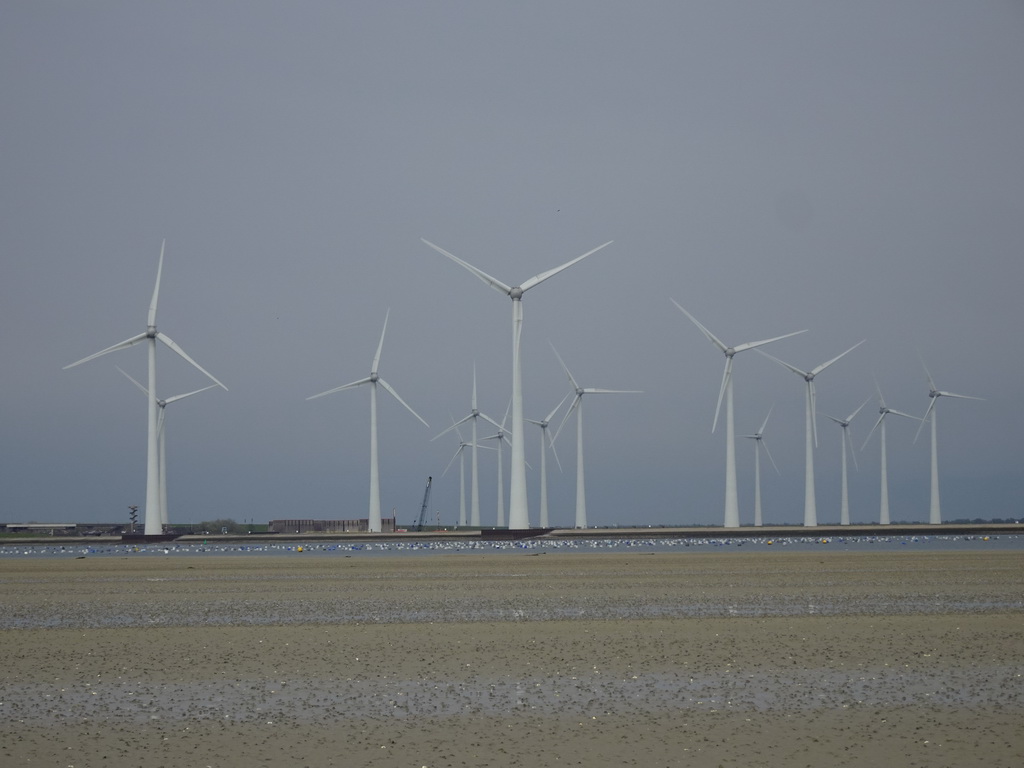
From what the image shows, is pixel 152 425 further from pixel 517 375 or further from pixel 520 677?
pixel 520 677

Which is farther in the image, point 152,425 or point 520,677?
point 152,425

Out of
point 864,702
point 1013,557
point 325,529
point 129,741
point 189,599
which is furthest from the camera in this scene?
point 325,529

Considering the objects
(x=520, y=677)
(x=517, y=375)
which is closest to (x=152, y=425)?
(x=517, y=375)

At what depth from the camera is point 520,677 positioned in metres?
19.5

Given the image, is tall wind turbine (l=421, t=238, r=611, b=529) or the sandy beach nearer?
the sandy beach

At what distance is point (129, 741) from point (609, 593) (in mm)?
22514

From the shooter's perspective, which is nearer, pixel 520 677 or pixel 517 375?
pixel 520 677

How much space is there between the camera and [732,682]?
18.5 metres

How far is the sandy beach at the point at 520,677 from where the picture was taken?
1445cm

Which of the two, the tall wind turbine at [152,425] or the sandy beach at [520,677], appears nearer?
the sandy beach at [520,677]

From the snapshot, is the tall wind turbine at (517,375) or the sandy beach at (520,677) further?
the tall wind turbine at (517,375)

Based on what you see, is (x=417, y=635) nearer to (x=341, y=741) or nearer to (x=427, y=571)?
(x=341, y=741)

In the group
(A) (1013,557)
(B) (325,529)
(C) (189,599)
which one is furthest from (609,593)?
(B) (325,529)

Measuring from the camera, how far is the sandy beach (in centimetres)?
1445
